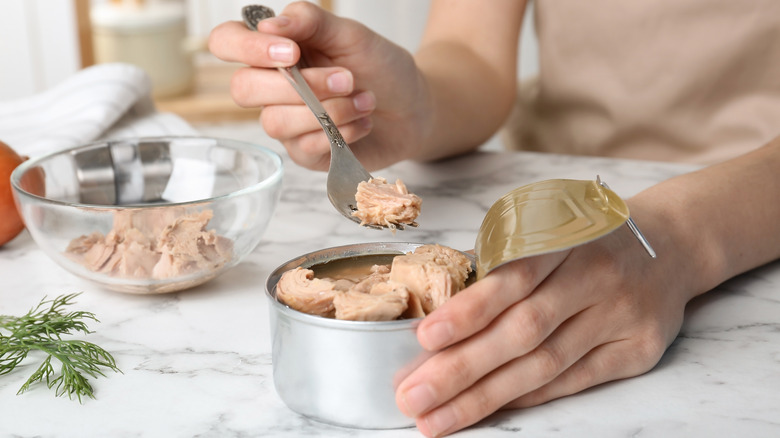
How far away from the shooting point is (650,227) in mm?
900

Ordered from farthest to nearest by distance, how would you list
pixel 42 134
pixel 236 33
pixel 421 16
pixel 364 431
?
A: pixel 421 16, pixel 42 134, pixel 236 33, pixel 364 431

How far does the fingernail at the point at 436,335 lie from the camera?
2.14ft

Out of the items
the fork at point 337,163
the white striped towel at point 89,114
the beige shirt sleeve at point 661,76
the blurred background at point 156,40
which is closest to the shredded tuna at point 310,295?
the fork at point 337,163

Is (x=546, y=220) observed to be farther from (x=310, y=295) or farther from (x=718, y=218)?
(x=718, y=218)

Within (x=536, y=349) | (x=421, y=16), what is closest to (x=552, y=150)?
(x=536, y=349)

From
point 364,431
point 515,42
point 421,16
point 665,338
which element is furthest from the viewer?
point 421,16

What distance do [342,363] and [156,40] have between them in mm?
2540

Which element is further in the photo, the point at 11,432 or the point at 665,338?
the point at 665,338

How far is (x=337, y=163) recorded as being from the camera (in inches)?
40.6

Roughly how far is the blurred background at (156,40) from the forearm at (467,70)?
1.47 meters

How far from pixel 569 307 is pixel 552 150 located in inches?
44.5

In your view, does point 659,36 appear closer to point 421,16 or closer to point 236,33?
point 236,33

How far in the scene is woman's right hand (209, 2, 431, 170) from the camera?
1093 millimetres

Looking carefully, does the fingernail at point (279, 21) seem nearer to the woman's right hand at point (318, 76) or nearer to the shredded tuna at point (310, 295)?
the woman's right hand at point (318, 76)
